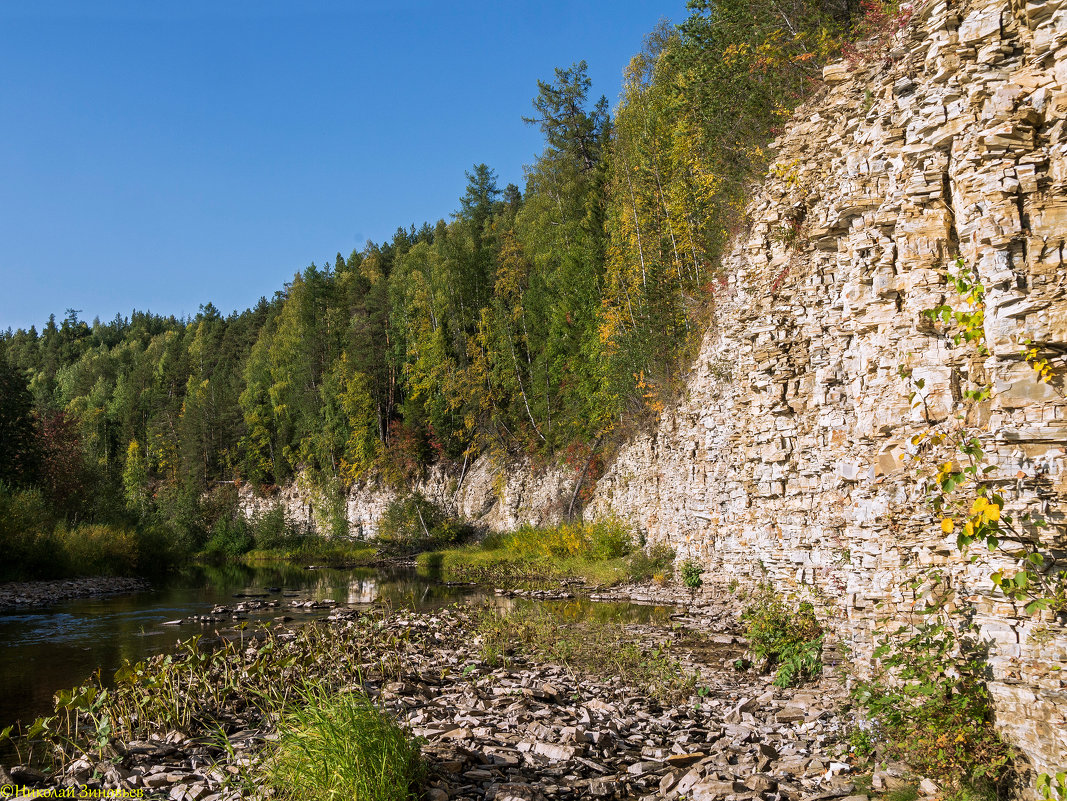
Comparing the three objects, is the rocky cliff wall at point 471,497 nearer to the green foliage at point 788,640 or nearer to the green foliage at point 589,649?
the green foliage at point 589,649

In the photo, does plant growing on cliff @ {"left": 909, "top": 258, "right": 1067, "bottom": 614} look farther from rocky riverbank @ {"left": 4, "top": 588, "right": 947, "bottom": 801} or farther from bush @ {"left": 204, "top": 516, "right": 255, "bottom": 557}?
bush @ {"left": 204, "top": 516, "right": 255, "bottom": 557}

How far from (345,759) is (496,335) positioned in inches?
1694

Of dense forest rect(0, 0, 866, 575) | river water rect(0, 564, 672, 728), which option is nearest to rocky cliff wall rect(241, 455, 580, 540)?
dense forest rect(0, 0, 866, 575)

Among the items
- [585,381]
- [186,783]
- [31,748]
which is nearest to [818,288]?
[186,783]

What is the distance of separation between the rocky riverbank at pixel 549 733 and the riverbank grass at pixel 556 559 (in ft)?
42.4

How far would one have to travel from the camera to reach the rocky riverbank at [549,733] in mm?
6633

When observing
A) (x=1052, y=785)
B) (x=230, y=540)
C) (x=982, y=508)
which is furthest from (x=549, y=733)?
(x=230, y=540)

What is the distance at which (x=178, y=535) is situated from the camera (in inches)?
2176

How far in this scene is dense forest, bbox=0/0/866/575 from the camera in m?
22.9

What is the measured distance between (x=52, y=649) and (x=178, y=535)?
140 feet

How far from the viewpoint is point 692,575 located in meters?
21.7

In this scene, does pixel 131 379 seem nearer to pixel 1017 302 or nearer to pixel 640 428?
pixel 640 428

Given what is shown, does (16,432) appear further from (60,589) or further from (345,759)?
(345,759)

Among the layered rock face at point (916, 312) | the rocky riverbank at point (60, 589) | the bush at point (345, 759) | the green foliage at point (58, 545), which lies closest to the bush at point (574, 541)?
the layered rock face at point (916, 312)
